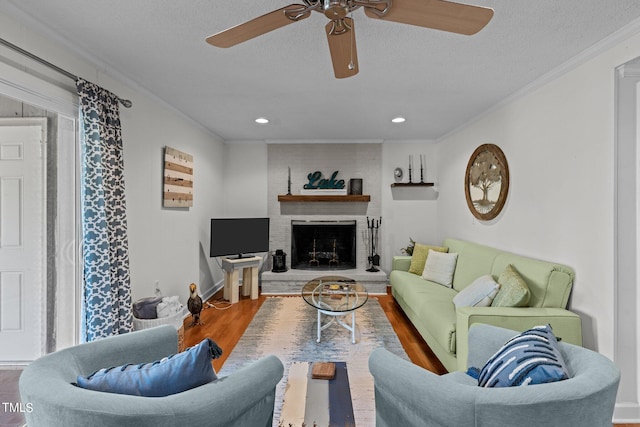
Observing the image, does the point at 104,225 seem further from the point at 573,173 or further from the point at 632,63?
the point at 632,63

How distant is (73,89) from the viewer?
2.24 metres

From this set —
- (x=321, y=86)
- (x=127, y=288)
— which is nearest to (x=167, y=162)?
(x=127, y=288)

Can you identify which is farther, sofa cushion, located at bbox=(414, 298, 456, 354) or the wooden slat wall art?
the wooden slat wall art

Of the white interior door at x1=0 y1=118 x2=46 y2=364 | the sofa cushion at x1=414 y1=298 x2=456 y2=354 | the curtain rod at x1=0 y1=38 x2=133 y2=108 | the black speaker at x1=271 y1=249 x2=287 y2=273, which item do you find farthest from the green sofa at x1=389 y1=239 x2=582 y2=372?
the curtain rod at x1=0 y1=38 x2=133 y2=108

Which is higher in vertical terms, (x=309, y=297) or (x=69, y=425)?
(x=69, y=425)

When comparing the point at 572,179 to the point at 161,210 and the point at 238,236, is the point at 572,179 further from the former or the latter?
the point at 238,236

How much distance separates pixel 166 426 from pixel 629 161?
2875 mm

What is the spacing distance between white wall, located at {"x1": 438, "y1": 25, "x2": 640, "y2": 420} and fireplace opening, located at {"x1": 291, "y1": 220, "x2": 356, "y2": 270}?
7.98ft

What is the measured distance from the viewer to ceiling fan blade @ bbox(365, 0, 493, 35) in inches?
46.6

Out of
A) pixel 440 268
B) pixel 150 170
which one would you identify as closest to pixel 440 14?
pixel 150 170

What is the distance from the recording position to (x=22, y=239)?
1978mm

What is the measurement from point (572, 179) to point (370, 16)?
83.7 inches

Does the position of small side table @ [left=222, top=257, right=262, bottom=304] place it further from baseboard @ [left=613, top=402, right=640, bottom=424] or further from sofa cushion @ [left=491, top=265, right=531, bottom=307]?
baseboard @ [left=613, top=402, right=640, bottom=424]

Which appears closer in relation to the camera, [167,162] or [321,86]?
[321,86]
